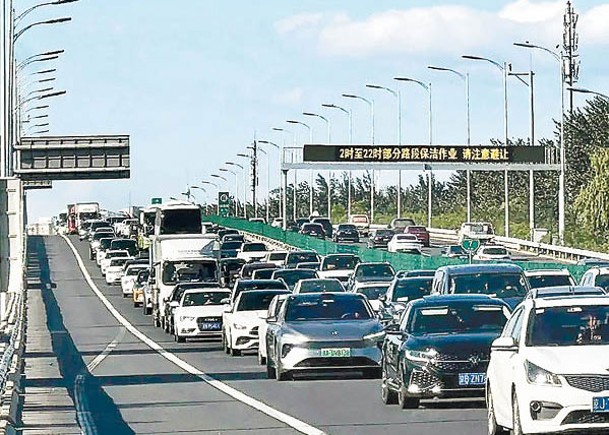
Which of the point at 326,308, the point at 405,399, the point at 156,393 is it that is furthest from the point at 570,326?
the point at 326,308

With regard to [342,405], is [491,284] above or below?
above

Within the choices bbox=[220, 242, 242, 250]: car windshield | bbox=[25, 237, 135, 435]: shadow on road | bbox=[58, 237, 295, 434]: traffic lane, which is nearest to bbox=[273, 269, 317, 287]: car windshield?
bbox=[58, 237, 295, 434]: traffic lane

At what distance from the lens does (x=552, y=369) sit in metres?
17.2

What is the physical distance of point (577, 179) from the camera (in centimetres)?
12512

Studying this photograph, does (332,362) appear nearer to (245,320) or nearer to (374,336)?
(374,336)

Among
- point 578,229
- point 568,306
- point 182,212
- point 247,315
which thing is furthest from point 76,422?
point 578,229

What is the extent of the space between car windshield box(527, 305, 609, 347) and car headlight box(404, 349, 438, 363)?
14.2ft

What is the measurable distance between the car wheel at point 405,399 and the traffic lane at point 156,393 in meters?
1.79

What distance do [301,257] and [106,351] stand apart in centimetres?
3299

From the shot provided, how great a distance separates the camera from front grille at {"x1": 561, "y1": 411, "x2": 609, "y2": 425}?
16984 mm

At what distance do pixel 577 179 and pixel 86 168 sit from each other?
170ft

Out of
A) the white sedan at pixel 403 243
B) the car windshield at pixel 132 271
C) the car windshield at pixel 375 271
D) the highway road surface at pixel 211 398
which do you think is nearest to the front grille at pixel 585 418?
the highway road surface at pixel 211 398

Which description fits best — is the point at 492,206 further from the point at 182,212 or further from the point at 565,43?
the point at 182,212

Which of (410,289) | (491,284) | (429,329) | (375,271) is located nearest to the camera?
(429,329)
